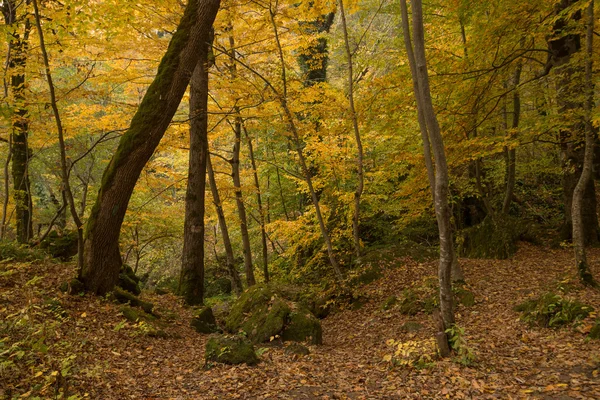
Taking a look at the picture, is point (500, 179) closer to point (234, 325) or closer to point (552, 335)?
point (552, 335)

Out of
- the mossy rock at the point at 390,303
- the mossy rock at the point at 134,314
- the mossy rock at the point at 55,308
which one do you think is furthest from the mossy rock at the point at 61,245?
the mossy rock at the point at 390,303

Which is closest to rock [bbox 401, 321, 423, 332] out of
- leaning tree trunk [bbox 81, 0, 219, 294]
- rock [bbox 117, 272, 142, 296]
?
leaning tree trunk [bbox 81, 0, 219, 294]

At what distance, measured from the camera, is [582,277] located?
6.62 meters

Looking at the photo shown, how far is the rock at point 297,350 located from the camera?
6.00 metres

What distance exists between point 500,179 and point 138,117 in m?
11.8

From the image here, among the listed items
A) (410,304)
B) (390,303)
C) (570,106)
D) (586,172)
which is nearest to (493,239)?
(570,106)

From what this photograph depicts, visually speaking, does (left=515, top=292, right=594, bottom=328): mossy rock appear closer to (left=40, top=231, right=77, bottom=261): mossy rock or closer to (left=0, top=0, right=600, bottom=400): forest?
(left=0, top=0, right=600, bottom=400): forest

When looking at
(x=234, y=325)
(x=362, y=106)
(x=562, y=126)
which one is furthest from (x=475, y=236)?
(x=234, y=325)

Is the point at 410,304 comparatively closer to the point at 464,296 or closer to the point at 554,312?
the point at 464,296

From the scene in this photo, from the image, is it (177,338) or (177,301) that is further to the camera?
(177,301)

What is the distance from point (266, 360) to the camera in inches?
222

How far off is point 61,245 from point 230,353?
20.6 feet

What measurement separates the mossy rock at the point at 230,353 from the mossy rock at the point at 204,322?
81.0 inches

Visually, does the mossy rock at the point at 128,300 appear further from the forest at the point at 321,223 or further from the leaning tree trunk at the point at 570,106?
the leaning tree trunk at the point at 570,106
